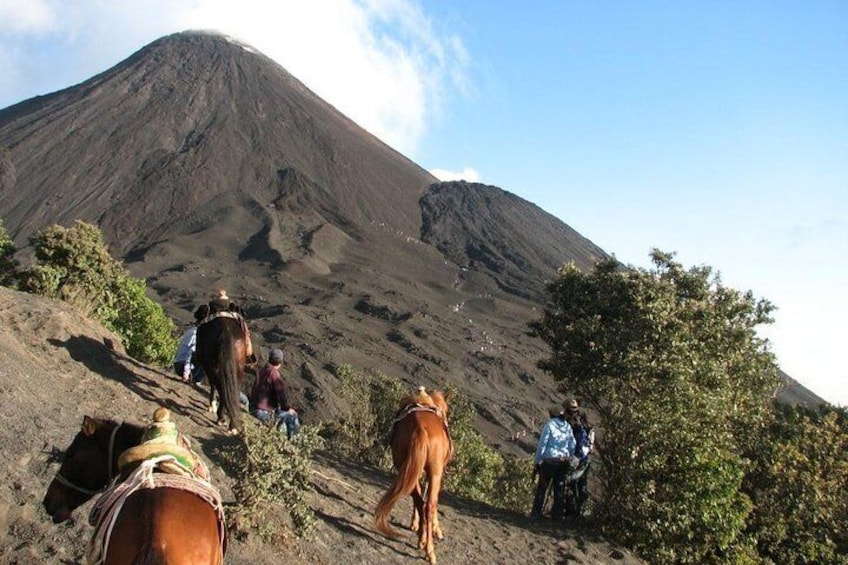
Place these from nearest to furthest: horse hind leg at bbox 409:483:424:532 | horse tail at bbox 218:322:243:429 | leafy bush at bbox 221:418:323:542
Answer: leafy bush at bbox 221:418:323:542 < horse hind leg at bbox 409:483:424:532 < horse tail at bbox 218:322:243:429

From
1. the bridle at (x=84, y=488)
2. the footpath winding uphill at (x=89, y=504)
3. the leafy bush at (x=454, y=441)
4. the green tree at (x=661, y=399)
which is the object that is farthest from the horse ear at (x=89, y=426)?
the leafy bush at (x=454, y=441)

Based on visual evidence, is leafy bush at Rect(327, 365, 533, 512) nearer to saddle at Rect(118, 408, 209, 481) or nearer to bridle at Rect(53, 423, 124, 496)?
bridle at Rect(53, 423, 124, 496)

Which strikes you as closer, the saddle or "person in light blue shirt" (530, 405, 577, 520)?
the saddle

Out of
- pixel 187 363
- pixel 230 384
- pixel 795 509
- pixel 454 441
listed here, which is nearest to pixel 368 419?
pixel 454 441

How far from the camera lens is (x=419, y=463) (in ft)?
23.6

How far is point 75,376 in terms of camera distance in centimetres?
894

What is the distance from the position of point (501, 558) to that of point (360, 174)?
120 meters

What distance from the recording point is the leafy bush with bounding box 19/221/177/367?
44.8 ft

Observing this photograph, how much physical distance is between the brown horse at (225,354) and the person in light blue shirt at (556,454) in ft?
13.6

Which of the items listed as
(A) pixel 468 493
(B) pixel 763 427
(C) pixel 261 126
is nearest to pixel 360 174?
(C) pixel 261 126

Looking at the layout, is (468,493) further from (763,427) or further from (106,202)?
(106,202)

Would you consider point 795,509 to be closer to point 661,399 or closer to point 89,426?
point 661,399

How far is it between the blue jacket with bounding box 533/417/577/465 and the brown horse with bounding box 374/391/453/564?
2171 mm

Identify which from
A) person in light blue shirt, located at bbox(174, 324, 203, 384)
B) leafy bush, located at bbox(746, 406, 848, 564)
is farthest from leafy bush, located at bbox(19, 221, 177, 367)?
leafy bush, located at bbox(746, 406, 848, 564)
